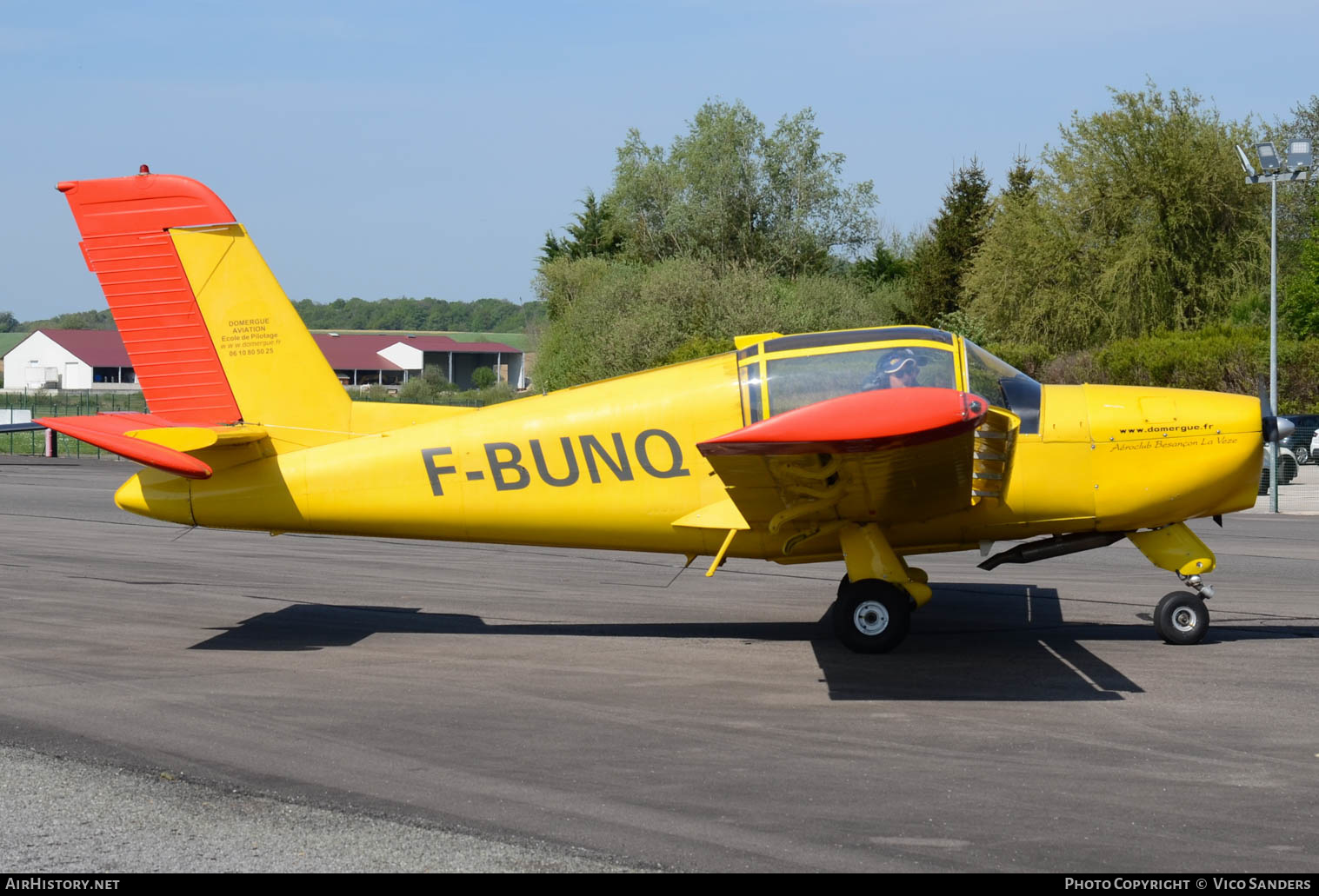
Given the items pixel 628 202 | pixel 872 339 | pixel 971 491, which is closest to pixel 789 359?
pixel 872 339

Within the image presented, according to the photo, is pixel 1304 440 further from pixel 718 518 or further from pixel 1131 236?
pixel 718 518

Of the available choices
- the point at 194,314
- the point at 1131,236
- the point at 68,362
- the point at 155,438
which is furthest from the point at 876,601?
the point at 68,362

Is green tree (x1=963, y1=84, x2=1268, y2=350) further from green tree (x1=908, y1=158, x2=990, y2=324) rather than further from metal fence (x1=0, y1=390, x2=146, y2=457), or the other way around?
metal fence (x1=0, y1=390, x2=146, y2=457)

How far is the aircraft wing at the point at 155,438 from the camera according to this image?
9.53m

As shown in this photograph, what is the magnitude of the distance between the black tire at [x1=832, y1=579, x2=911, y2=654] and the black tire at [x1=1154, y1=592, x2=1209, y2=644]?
2.24 metres

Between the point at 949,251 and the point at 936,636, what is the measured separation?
51.8 meters

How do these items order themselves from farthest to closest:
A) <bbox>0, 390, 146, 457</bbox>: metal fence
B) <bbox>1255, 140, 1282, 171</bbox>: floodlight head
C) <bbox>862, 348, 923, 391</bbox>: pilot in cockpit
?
<bbox>0, 390, 146, 457</bbox>: metal fence
<bbox>1255, 140, 1282, 171</bbox>: floodlight head
<bbox>862, 348, 923, 391</bbox>: pilot in cockpit

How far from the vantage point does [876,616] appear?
30.9 ft

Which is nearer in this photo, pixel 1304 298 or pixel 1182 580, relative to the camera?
pixel 1182 580

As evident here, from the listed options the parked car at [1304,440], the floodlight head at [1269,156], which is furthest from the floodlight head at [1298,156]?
the parked car at [1304,440]

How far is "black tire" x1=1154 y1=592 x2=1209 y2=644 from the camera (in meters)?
9.87

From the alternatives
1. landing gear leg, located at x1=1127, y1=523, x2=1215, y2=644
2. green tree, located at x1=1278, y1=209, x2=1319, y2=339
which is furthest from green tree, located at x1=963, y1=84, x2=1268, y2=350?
landing gear leg, located at x1=1127, y1=523, x2=1215, y2=644

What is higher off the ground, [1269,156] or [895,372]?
[1269,156]

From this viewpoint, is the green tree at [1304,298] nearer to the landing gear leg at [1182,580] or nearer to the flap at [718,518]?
the landing gear leg at [1182,580]
